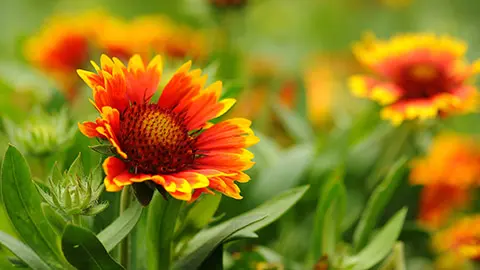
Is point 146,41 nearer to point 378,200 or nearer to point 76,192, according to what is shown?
point 378,200

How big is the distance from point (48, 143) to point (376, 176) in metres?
0.44

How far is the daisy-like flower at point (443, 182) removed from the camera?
3.68ft

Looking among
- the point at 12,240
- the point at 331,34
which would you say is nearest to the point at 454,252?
the point at 12,240

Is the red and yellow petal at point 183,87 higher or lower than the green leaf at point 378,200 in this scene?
higher

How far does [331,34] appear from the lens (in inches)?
82.6

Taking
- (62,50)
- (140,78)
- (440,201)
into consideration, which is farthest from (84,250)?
(62,50)

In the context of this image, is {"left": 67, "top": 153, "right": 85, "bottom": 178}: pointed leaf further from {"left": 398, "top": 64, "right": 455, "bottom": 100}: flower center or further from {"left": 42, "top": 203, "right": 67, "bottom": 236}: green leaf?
{"left": 398, "top": 64, "right": 455, "bottom": 100}: flower center

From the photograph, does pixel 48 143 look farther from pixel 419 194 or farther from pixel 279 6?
pixel 279 6

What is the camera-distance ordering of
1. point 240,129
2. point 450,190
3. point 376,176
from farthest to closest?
point 450,190
point 376,176
point 240,129

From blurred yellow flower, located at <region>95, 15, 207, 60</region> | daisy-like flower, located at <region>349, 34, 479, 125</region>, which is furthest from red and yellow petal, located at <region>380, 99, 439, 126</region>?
blurred yellow flower, located at <region>95, 15, 207, 60</region>

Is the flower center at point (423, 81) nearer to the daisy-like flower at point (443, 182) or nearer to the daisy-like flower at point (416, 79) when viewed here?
the daisy-like flower at point (416, 79)

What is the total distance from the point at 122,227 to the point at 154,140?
7cm

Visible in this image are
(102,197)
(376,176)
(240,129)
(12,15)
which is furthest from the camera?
(12,15)

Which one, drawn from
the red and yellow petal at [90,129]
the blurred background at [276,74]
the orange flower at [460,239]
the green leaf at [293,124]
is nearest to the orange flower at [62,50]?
the blurred background at [276,74]
